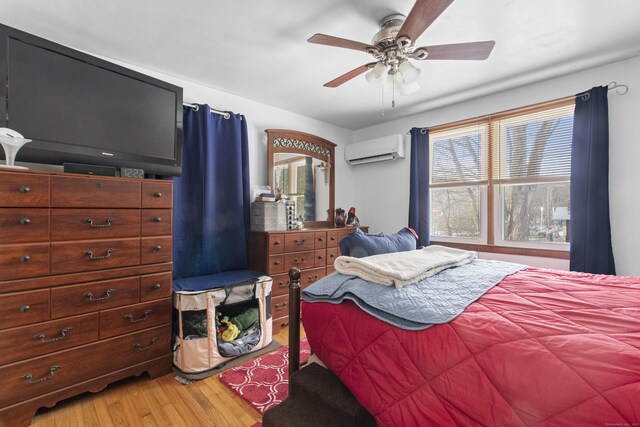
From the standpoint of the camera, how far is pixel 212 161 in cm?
279

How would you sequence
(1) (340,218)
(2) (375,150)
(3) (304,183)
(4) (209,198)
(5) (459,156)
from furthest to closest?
1. (2) (375,150)
2. (1) (340,218)
3. (3) (304,183)
4. (5) (459,156)
5. (4) (209,198)

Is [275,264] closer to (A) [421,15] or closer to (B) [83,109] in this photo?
(B) [83,109]

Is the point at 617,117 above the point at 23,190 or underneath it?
above

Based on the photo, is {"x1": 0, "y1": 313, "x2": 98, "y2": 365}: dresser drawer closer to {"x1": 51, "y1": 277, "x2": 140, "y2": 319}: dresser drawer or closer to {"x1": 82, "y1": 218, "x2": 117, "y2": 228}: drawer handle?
{"x1": 51, "y1": 277, "x2": 140, "y2": 319}: dresser drawer

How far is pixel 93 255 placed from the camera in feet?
5.94

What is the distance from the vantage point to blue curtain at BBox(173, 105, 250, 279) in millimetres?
2648

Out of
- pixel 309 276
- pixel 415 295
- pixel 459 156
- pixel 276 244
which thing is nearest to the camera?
pixel 415 295

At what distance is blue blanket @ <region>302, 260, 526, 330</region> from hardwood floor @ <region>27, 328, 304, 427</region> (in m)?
0.90

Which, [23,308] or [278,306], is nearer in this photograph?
[23,308]

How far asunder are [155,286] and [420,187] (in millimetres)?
2944

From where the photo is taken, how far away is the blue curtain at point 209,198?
265 centimetres

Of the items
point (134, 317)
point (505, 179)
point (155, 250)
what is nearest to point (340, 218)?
point (505, 179)

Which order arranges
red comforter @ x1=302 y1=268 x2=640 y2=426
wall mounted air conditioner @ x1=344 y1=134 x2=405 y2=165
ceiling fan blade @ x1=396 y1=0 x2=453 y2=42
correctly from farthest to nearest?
wall mounted air conditioner @ x1=344 y1=134 x2=405 y2=165 < ceiling fan blade @ x1=396 y1=0 x2=453 y2=42 < red comforter @ x1=302 y1=268 x2=640 y2=426

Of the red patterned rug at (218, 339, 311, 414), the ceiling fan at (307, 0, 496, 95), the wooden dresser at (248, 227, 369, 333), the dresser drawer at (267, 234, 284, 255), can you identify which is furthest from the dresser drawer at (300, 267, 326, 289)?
the ceiling fan at (307, 0, 496, 95)
